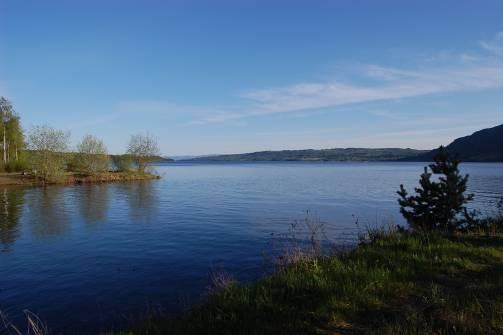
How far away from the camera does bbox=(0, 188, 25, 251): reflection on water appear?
21.5 m

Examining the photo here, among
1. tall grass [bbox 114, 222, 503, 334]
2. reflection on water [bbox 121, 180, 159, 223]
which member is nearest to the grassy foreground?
tall grass [bbox 114, 222, 503, 334]

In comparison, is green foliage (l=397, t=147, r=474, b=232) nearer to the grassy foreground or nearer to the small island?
the grassy foreground

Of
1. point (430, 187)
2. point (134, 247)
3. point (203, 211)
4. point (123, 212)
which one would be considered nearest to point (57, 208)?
point (123, 212)

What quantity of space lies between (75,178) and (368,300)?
7161cm

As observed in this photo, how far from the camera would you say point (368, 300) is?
25.2 feet

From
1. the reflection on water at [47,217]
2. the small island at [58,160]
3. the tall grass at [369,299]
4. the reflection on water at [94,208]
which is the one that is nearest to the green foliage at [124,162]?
the small island at [58,160]

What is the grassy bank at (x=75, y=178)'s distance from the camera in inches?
2426

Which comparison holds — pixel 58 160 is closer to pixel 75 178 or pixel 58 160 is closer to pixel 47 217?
pixel 75 178

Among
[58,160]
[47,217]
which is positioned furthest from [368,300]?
[58,160]

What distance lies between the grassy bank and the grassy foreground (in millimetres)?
64406

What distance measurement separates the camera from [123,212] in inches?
1283

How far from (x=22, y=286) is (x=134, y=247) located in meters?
6.48

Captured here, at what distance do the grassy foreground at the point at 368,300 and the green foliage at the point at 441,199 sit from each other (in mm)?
3816

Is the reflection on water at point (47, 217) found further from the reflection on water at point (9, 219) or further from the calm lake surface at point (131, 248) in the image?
the reflection on water at point (9, 219)
